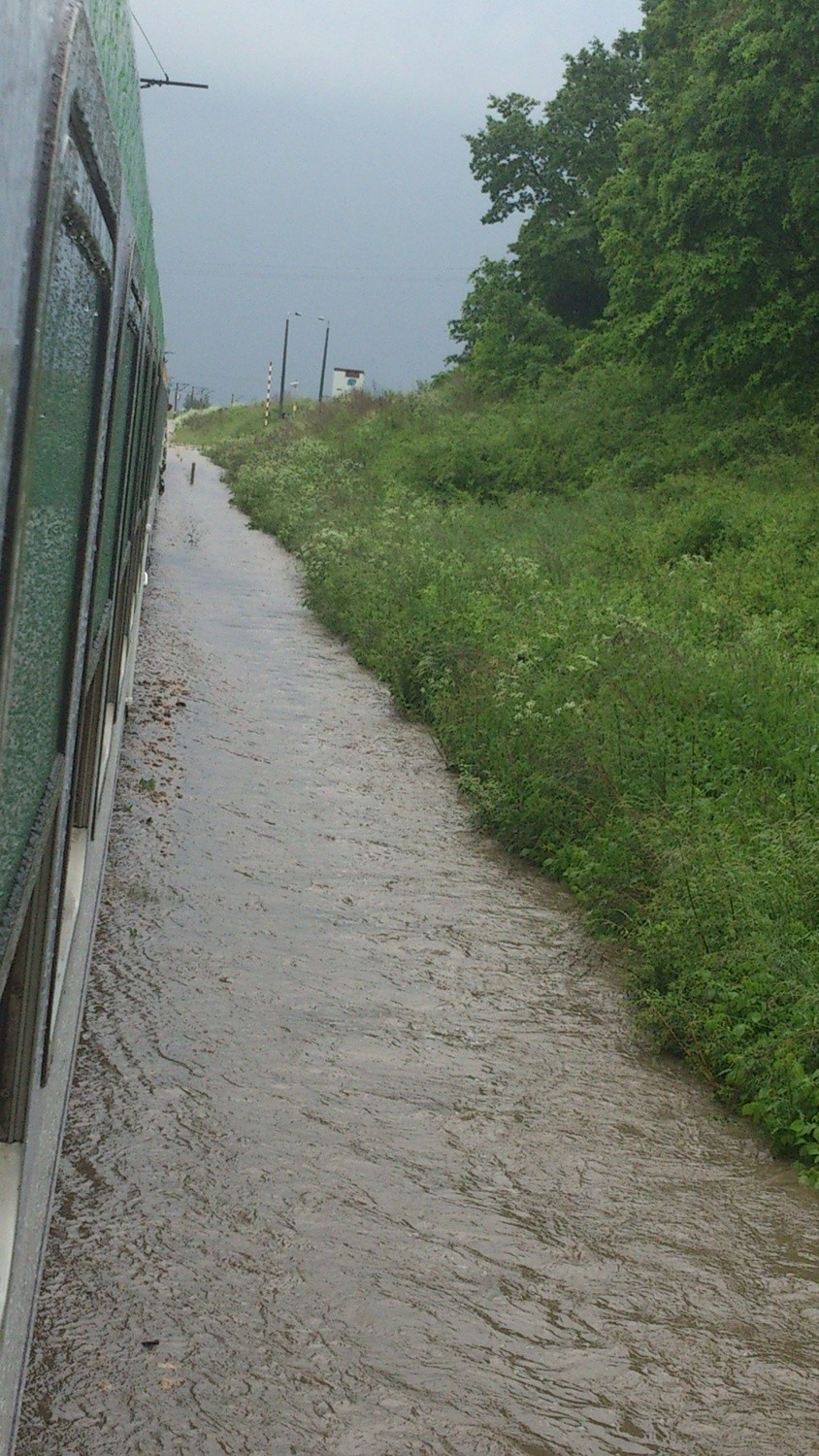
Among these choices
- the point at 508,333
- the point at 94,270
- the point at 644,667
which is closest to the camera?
the point at 94,270

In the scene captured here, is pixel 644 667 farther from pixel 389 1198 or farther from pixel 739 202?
pixel 739 202

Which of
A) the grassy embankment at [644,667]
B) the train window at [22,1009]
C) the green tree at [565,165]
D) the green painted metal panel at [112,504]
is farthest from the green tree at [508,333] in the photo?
the train window at [22,1009]

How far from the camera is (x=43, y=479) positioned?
1.31 metres

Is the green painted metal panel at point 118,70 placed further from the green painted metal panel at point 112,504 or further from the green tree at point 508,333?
the green tree at point 508,333

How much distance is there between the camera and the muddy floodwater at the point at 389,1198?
3656mm

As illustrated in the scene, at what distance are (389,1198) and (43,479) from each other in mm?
3666

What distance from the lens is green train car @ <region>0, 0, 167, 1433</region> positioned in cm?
100

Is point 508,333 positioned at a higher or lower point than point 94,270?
higher

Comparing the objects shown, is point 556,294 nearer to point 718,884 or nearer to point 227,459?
point 227,459

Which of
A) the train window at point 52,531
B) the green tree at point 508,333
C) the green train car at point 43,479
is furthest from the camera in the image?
the green tree at point 508,333

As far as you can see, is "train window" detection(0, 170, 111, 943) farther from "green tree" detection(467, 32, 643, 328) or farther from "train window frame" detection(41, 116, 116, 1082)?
"green tree" detection(467, 32, 643, 328)

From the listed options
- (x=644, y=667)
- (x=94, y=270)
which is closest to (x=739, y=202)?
(x=644, y=667)

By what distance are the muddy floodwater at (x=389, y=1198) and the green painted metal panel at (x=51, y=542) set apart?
2295mm

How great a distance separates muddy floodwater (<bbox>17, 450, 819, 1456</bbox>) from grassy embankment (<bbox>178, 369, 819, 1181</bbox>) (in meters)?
0.34
